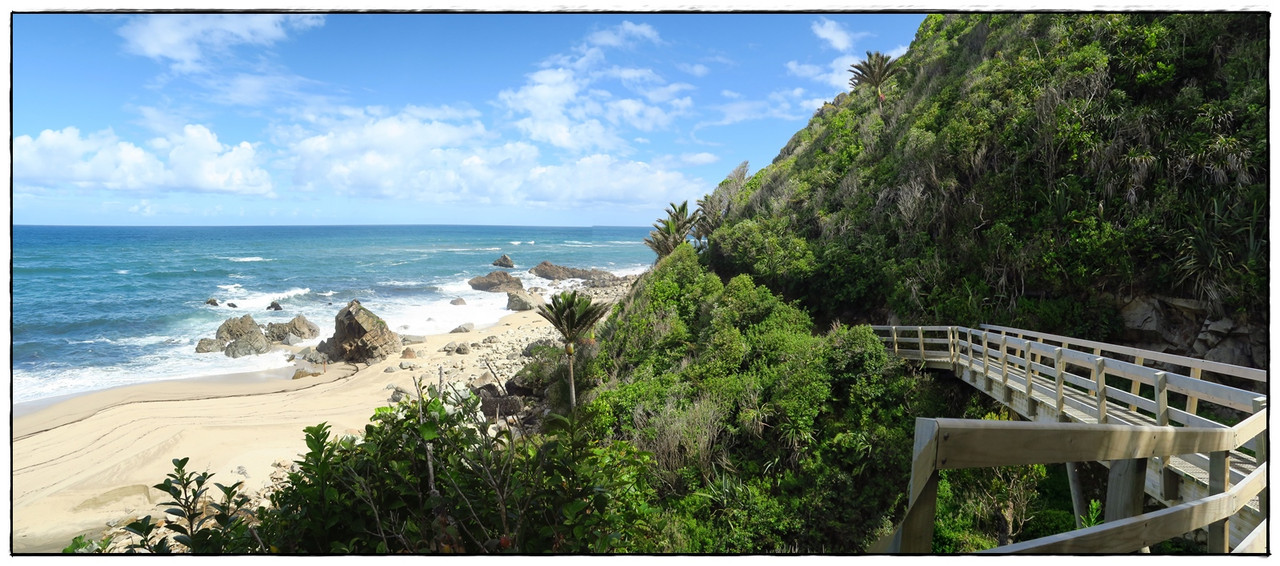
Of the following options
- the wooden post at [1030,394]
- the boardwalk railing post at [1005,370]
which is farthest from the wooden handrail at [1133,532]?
the boardwalk railing post at [1005,370]

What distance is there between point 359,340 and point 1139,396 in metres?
23.1

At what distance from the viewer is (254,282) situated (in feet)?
133

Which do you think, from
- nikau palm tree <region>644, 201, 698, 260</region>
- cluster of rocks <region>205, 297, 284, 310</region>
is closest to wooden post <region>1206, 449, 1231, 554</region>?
nikau palm tree <region>644, 201, 698, 260</region>

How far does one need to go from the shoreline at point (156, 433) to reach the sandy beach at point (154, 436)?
0.09 ft

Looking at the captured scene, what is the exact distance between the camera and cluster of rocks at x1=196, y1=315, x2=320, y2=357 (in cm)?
2263

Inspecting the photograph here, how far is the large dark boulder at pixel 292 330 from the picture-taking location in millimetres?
24781

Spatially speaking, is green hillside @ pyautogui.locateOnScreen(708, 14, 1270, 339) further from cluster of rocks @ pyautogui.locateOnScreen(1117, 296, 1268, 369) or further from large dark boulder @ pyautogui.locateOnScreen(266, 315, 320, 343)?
large dark boulder @ pyautogui.locateOnScreen(266, 315, 320, 343)

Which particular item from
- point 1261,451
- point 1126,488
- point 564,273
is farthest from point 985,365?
point 564,273

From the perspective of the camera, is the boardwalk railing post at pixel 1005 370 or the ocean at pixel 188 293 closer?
the boardwalk railing post at pixel 1005 370

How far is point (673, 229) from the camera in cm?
2012

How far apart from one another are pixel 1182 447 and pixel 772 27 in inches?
178

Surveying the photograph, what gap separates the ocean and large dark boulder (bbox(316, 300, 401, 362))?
8.13 ft

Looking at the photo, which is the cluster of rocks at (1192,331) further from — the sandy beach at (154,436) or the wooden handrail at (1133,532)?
the sandy beach at (154,436)

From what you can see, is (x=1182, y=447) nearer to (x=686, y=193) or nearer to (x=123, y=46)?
(x=123, y=46)
